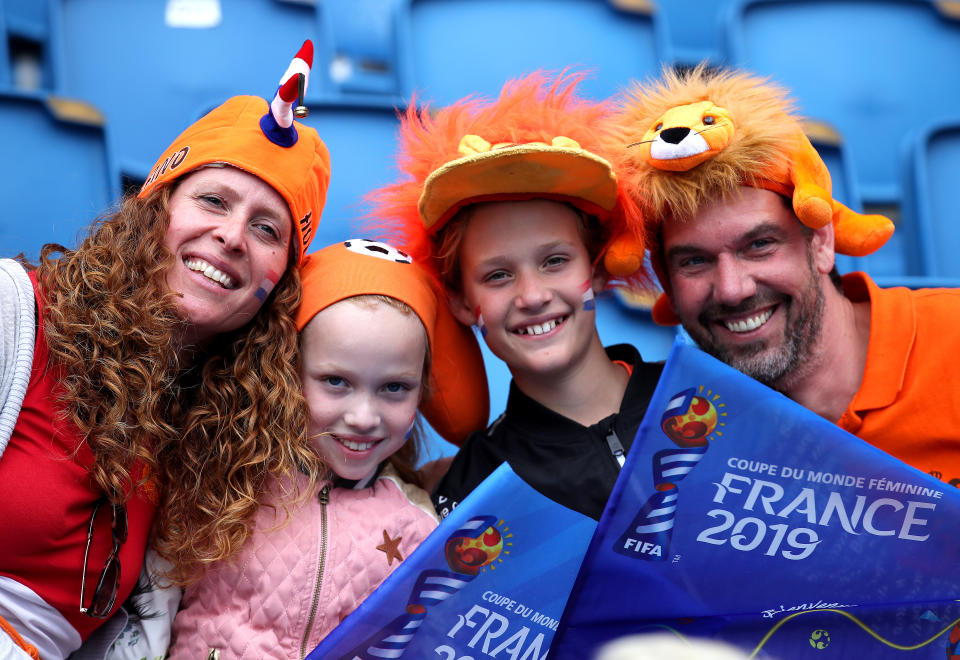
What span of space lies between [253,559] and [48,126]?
7.07ft

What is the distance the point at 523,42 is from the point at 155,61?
179cm

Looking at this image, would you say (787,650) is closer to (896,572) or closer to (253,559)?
(896,572)

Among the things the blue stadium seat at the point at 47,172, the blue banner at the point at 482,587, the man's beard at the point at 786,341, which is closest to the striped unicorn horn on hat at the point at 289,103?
the blue banner at the point at 482,587

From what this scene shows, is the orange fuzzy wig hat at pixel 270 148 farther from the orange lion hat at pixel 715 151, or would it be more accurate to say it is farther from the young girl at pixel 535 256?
the orange lion hat at pixel 715 151

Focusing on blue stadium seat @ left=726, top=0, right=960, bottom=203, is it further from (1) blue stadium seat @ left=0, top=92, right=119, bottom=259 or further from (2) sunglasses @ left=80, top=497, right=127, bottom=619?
(2) sunglasses @ left=80, top=497, right=127, bottom=619

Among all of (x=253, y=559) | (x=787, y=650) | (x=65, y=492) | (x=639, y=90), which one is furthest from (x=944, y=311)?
(x=65, y=492)

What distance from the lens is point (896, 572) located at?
1.80 metres

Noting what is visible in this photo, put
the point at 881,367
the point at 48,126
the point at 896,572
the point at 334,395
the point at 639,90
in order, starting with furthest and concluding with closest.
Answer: the point at 48,126
the point at 639,90
the point at 881,367
the point at 334,395
the point at 896,572

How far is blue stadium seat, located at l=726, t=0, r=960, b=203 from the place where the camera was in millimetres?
4906

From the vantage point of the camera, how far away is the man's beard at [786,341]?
104 inches

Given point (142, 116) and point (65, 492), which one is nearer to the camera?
point (65, 492)

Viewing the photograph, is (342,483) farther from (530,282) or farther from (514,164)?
Answer: (514,164)

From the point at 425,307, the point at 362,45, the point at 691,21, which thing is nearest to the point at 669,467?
the point at 425,307

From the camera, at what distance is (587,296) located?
257 centimetres
